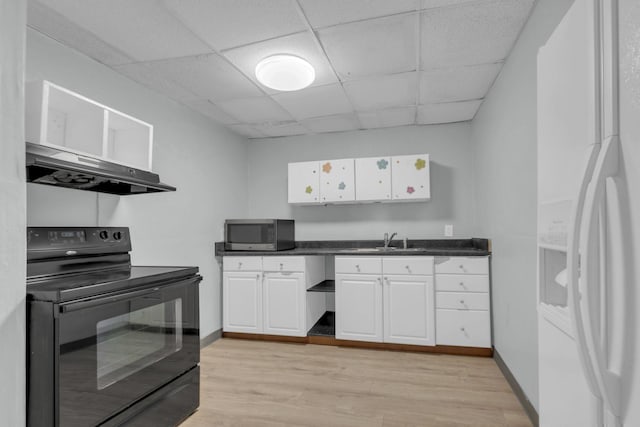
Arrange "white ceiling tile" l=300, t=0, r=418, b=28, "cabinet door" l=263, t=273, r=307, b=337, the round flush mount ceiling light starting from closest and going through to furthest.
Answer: "white ceiling tile" l=300, t=0, r=418, b=28, the round flush mount ceiling light, "cabinet door" l=263, t=273, r=307, b=337

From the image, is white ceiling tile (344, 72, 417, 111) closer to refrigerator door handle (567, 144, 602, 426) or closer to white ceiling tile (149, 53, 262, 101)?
white ceiling tile (149, 53, 262, 101)

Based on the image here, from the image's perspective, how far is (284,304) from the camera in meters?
3.43

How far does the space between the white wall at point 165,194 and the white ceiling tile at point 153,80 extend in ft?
0.19

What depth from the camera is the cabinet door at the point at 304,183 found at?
3869 mm

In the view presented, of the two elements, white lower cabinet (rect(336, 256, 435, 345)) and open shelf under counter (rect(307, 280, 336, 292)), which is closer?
white lower cabinet (rect(336, 256, 435, 345))

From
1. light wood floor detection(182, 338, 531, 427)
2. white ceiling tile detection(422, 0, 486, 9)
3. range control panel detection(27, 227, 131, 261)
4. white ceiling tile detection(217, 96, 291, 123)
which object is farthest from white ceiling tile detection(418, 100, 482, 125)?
range control panel detection(27, 227, 131, 261)

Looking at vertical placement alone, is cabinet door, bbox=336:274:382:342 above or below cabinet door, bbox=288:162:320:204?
below

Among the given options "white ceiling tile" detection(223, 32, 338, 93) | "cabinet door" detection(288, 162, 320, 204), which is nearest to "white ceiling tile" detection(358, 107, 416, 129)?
"cabinet door" detection(288, 162, 320, 204)

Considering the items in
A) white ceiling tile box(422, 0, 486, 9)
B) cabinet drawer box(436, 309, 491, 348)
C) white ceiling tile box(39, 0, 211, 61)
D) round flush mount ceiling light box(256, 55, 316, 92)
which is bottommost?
cabinet drawer box(436, 309, 491, 348)

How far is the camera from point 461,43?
2.20 meters

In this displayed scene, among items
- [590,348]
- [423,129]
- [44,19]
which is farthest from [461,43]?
[44,19]

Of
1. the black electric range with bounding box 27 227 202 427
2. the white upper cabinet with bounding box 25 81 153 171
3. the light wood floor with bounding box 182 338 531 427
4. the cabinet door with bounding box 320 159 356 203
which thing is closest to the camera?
the black electric range with bounding box 27 227 202 427

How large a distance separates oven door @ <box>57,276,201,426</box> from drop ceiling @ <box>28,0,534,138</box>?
1.46 metres

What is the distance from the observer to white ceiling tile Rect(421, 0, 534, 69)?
187 centimetres
